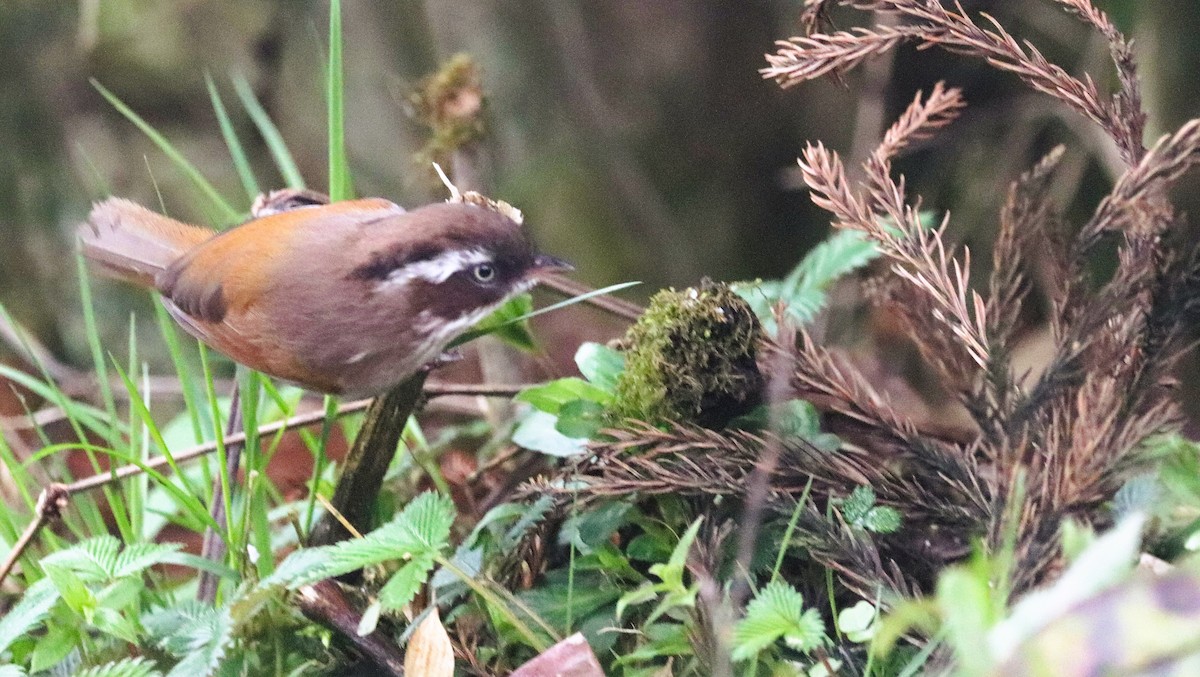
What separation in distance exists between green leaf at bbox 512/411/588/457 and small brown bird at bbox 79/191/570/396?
0.50 feet

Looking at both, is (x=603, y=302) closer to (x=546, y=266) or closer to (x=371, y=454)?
(x=546, y=266)

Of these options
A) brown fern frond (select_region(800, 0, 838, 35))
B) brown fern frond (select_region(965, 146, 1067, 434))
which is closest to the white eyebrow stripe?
brown fern frond (select_region(800, 0, 838, 35))

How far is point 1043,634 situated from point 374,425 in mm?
847

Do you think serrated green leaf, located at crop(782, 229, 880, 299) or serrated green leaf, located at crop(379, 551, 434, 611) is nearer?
serrated green leaf, located at crop(379, 551, 434, 611)

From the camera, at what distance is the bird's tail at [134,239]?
1509mm

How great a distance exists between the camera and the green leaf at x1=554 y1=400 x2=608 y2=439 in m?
1.09

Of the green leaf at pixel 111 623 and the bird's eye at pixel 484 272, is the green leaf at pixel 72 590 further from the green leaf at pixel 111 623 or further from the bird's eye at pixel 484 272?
the bird's eye at pixel 484 272

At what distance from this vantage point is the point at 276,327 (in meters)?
1.30

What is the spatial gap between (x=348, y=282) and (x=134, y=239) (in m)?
0.49

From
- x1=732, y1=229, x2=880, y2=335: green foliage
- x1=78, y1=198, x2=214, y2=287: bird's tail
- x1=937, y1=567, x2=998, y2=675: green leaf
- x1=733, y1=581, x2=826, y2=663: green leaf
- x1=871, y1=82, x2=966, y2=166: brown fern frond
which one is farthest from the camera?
x1=78, y1=198, x2=214, y2=287: bird's tail

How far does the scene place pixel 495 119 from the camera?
112 inches

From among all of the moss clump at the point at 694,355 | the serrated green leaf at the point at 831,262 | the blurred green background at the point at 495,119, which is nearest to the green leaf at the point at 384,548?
the moss clump at the point at 694,355

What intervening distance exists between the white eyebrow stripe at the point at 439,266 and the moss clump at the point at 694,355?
0.22m

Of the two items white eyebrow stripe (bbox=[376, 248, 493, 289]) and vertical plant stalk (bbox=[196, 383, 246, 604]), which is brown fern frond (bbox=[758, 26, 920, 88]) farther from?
vertical plant stalk (bbox=[196, 383, 246, 604])
